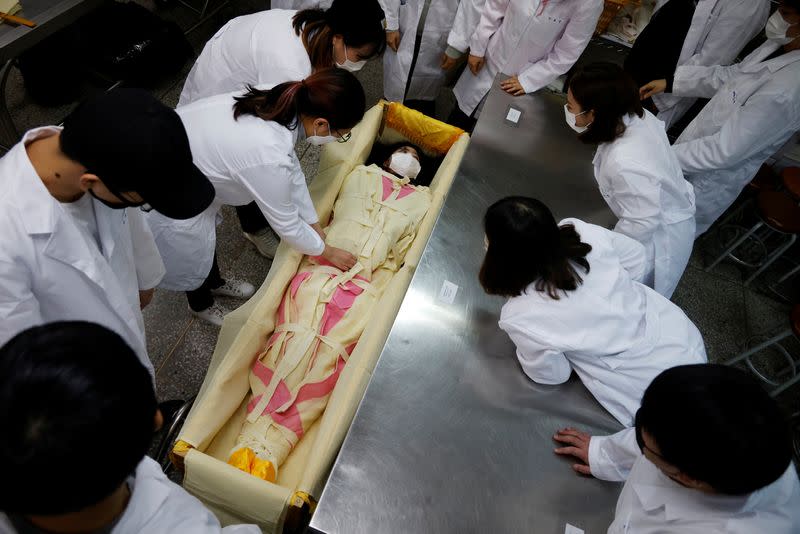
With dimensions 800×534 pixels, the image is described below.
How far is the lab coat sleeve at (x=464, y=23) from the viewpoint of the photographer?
2.85 meters

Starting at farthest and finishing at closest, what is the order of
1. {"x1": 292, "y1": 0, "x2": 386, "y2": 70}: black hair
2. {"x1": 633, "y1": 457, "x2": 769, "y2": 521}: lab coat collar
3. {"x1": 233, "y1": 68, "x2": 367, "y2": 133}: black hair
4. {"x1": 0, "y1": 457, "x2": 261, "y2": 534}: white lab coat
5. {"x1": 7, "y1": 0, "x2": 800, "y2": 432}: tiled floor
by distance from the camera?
{"x1": 7, "y1": 0, "x2": 800, "y2": 432}: tiled floor
{"x1": 292, "y1": 0, "x2": 386, "y2": 70}: black hair
{"x1": 233, "y1": 68, "x2": 367, "y2": 133}: black hair
{"x1": 633, "y1": 457, "x2": 769, "y2": 521}: lab coat collar
{"x1": 0, "y1": 457, "x2": 261, "y2": 534}: white lab coat

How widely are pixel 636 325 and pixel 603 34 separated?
9.95ft

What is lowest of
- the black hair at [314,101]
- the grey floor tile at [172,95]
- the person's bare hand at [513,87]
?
the grey floor tile at [172,95]

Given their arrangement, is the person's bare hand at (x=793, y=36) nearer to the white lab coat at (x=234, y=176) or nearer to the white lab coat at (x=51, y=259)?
the white lab coat at (x=234, y=176)

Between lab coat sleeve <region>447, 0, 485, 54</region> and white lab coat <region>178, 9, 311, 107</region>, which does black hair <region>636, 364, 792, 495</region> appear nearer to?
white lab coat <region>178, 9, 311, 107</region>

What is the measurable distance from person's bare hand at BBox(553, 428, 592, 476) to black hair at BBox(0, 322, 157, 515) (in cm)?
132

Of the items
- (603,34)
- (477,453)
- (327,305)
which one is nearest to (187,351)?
(327,305)

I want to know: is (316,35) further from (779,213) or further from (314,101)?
(779,213)

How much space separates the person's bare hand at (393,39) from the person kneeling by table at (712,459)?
2.66 m

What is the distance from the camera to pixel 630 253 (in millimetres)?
1860

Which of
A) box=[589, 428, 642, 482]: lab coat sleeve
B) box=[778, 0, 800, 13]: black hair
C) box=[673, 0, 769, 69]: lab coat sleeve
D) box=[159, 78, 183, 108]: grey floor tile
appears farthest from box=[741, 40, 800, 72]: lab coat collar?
box=[159, 78, 183, 108]: grey floor tile

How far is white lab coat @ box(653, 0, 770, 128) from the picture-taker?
2650 millimetres

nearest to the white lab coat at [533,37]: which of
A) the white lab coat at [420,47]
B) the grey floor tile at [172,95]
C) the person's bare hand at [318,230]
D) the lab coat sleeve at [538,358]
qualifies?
the white lab coat at [420,47]

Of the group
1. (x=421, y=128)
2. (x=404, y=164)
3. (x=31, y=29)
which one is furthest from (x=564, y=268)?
(x=31, y=29)
